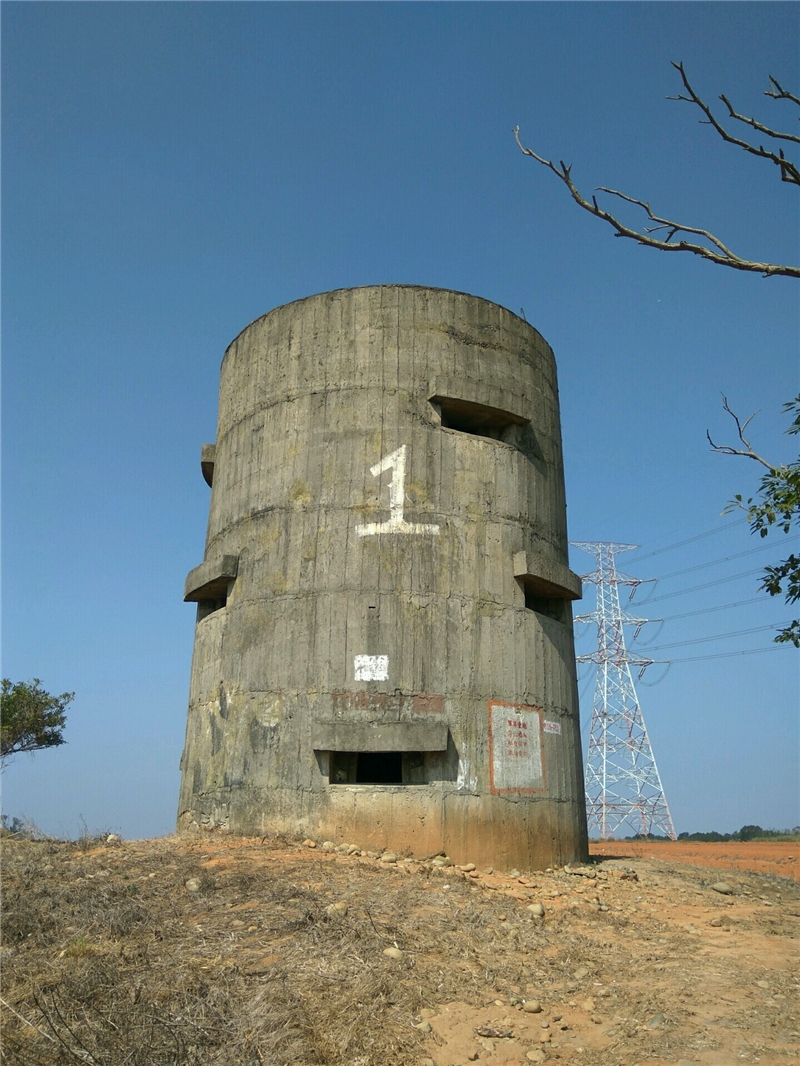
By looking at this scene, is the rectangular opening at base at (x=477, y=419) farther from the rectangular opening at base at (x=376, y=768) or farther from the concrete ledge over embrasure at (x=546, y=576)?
the rectangular opening at base at (x=376, y=768)

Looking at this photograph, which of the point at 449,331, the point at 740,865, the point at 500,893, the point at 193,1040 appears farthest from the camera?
the point at 740,865

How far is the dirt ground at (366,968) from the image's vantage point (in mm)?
4836

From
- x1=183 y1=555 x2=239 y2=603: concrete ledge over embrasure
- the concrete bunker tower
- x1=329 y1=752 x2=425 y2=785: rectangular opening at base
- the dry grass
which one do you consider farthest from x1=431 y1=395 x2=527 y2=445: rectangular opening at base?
the dry grass

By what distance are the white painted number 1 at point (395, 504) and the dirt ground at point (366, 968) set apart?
13.6 feet

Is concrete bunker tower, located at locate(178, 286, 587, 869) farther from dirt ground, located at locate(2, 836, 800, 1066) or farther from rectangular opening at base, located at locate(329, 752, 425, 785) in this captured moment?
dirt ground, located at locate(2, 836, 800, 1066)

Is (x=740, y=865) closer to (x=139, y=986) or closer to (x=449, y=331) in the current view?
(x=449, y=331)

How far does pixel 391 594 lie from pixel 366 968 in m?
5.63

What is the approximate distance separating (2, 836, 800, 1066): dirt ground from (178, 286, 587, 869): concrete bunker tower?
4.25ft

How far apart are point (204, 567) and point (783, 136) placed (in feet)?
31.7

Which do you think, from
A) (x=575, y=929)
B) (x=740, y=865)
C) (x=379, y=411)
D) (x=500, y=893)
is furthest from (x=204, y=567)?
(x=740, y=865)

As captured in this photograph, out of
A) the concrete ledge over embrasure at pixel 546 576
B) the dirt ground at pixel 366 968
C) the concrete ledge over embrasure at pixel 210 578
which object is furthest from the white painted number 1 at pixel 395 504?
the dirt ground at pixel 366 968

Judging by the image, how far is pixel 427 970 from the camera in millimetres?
6121

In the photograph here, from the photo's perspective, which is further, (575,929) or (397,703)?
(397,703)

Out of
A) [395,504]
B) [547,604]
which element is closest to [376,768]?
[547,604]
